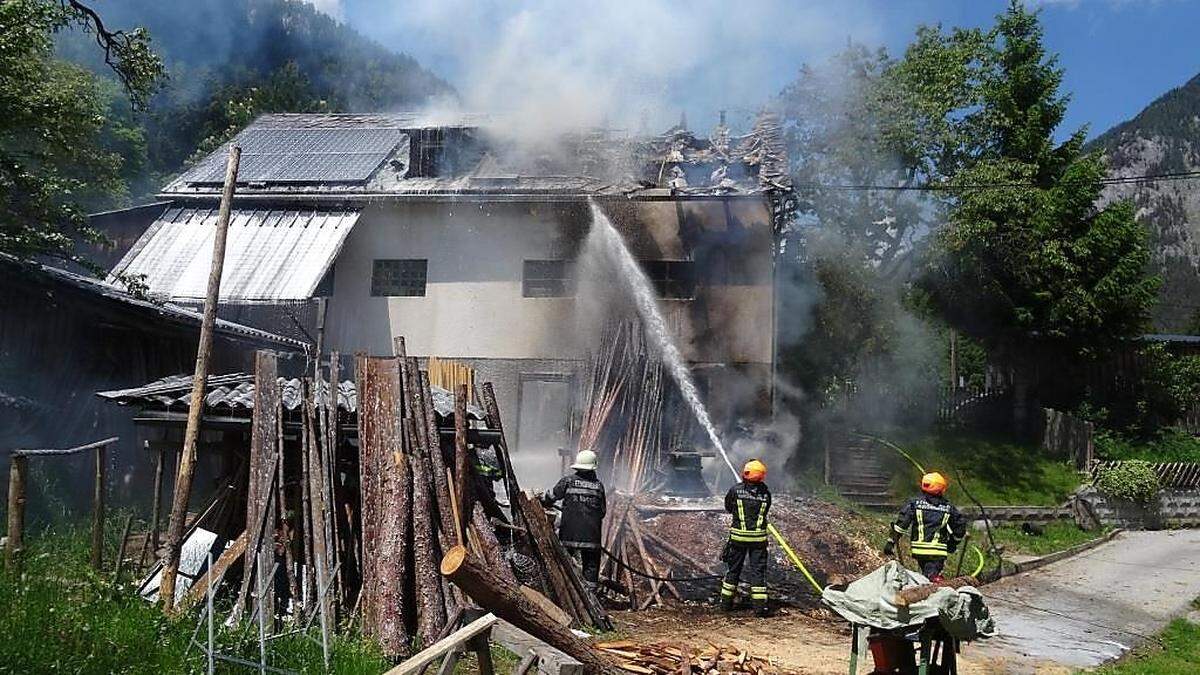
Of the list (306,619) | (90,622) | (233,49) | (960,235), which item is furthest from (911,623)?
(233,49)

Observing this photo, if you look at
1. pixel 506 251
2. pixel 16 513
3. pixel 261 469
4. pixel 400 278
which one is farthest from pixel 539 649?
pixel 400 278

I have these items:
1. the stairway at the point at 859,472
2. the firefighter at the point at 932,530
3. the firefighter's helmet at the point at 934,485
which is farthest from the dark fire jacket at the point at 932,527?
the stairway at the point at 859,472

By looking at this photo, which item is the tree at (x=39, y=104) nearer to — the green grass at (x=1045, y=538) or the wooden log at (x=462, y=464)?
the wooden log at (x=462, y=464)

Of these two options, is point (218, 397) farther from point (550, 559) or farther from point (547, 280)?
point (547, 280)

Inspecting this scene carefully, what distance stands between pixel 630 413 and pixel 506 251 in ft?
14.7

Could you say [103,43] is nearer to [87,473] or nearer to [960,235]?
[87,473]

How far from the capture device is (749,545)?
1011 centimetres

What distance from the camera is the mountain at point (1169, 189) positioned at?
50312 mm

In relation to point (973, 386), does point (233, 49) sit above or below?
above

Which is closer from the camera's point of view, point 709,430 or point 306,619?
point 306,619

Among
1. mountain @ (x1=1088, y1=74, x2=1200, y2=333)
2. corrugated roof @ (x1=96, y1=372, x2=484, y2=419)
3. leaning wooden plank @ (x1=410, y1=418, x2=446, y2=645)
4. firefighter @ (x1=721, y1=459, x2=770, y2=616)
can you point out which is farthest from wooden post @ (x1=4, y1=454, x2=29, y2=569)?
mountain @ (x1=1088, y1=74, x2=1200, y2=333)

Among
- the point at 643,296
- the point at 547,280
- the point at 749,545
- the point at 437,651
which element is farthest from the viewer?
the point at 547,280

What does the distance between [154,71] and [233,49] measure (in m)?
29.4

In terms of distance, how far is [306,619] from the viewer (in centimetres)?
717
